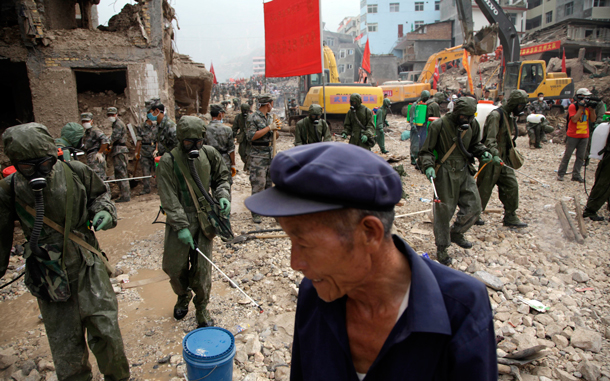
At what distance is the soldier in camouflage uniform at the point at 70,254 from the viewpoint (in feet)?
7.78

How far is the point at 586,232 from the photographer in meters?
5.55

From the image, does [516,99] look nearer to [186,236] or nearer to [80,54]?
[186,236]

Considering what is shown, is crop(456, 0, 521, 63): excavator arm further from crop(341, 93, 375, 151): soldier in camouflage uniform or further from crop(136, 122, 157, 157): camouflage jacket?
crop(136, 122, 157, 157): camouflage jacket

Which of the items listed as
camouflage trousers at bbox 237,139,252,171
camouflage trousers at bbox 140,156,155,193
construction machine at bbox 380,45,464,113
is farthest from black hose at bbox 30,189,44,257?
construction machine at bbox 380,45,464,113

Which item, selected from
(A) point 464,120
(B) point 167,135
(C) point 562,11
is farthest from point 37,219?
(C) point 562,11

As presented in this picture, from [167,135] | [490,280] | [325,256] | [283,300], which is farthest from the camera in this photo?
[167,135]

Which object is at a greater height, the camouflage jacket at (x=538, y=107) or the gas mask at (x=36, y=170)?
the camouflage jacket at (x=538, y=107)

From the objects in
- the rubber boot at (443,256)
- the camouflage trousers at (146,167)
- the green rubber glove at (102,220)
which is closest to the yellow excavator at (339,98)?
the camouflage trousers at (146,167)

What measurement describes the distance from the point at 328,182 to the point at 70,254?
2388mm

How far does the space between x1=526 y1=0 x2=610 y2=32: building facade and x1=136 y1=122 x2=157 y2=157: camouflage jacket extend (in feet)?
127

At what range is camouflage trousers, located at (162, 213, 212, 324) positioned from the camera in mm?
3396

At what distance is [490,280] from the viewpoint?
4176mm

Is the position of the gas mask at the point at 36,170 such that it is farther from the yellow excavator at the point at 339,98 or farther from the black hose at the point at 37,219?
the yellow excavator at the point at 339,98

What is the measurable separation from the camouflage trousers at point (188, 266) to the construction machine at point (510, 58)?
1735 centimetres
